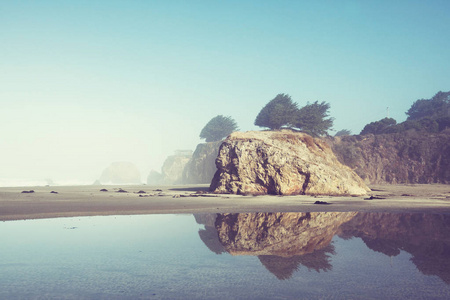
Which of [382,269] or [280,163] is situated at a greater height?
[280,163]

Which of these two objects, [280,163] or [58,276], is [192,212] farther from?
[280,163]

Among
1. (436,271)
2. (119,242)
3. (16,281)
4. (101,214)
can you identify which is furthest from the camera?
(101,214)

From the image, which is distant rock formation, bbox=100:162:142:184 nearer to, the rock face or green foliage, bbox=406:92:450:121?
green foliage, bbox=406:92:450:121

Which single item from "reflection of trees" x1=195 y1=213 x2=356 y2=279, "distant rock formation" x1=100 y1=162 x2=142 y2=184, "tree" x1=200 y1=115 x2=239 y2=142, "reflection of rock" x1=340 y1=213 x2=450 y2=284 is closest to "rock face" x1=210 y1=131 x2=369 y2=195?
"reflection of rock" x1=340 y1=213 x2=450 y2=284

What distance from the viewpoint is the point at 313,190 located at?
2198 centimetres

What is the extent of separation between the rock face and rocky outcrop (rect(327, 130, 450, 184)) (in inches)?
1027

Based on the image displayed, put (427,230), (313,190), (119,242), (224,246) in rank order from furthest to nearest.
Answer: (313,190) → (427,230) → (119,242) → (224,246)

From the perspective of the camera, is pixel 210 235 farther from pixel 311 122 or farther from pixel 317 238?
pixel 311 122

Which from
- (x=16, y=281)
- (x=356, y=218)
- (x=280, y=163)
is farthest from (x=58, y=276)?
(x=280, y=163)

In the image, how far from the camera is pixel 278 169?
74.0 feet

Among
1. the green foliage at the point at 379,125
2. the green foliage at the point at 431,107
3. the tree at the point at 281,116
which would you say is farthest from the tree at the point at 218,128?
the green foliage at the point at 431,107

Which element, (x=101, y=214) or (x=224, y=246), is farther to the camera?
(x=101, y=214)

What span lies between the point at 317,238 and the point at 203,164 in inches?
2658

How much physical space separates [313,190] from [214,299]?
1950 cm
